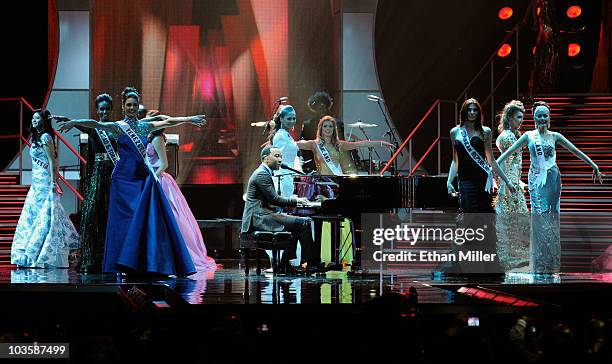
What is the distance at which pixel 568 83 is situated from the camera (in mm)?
15906

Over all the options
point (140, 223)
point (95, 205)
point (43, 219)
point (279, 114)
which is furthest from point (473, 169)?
point (43, 219)

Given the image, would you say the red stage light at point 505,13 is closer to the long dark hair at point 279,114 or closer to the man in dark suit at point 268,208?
the long dark hair at point 279,114

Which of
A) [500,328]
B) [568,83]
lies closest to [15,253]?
[500,328]

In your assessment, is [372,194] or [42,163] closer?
[372,194]

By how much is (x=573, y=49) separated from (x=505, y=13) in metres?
1.11

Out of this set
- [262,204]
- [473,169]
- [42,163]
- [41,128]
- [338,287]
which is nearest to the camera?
[338,287]

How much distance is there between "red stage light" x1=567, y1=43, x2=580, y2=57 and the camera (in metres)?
15.5

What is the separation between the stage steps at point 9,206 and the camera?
12594 millimetres

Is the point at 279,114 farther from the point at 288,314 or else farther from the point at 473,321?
the point at 473,321

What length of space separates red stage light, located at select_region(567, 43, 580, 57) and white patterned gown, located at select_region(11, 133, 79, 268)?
26.0 feet

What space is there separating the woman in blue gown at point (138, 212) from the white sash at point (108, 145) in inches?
9.1

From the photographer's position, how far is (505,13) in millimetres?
15523

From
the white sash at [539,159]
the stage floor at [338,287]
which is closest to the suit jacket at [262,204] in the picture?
the stage floor at [338,287]

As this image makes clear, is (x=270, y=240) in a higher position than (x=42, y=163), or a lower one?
lower
